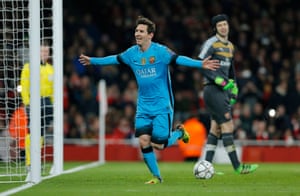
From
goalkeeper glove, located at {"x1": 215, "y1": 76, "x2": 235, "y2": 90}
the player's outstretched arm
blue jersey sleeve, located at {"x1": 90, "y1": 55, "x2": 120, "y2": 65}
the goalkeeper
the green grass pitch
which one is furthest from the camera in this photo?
the goalkeeper

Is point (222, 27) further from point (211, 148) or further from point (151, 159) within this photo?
point (151, 159)

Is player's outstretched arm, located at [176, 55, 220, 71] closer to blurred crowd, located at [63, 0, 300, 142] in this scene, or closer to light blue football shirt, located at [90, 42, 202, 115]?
light blue football shirt, located at [90, 42, 202, 115]

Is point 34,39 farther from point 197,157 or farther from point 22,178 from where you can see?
point 197,157

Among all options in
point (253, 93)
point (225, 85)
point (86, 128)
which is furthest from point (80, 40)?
point (225, 85)

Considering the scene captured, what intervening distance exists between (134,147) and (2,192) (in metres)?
11.3

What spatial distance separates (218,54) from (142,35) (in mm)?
1958

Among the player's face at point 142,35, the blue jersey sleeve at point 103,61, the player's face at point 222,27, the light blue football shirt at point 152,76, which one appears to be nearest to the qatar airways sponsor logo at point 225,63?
the player's face at point 222,27

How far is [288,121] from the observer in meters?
21.0

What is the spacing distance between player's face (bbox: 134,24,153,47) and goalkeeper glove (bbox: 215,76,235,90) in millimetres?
1549

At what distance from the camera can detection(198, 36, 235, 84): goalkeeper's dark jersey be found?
517 inches

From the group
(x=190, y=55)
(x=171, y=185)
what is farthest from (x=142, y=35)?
(x=190, y=55)

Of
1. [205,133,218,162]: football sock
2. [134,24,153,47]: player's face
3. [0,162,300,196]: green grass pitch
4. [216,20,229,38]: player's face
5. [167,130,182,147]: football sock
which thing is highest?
[216,20,229,38]: player's face

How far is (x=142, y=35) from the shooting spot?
11.5 m

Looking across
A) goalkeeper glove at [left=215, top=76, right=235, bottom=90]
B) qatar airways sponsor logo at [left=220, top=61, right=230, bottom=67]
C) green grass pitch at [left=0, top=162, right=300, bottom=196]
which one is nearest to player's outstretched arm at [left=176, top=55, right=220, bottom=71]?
green grass pitch at [left=0, top=162, right=300, bottom=196]
